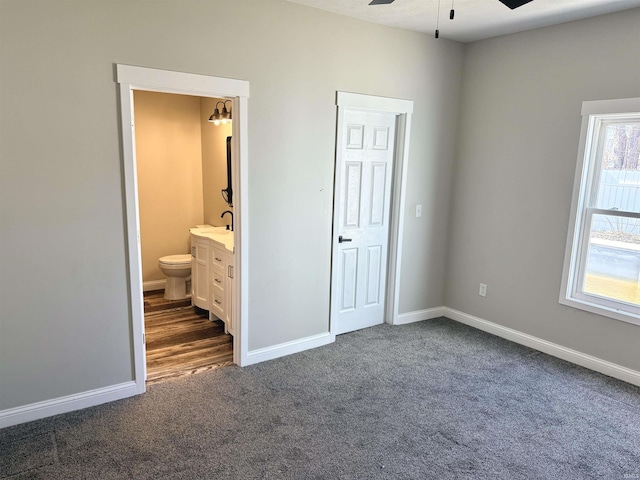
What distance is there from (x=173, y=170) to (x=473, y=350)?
3.86 m

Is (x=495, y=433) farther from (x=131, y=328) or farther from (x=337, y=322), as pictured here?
(x=131, y=328)

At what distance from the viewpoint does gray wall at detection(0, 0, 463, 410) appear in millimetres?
2404

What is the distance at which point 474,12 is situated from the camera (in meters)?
3.24

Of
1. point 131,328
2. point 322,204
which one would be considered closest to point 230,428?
point 131,328

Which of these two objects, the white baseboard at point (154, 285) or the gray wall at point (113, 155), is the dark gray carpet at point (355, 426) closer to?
the gray wall at point (113, 155)

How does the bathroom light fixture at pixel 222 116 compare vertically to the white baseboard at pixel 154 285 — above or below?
above

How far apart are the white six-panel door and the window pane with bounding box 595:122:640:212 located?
1697 millimetres

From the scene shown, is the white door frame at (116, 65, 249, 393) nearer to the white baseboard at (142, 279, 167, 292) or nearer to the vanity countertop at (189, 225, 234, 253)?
the vanity countertop at (189, 225, 234, 253)

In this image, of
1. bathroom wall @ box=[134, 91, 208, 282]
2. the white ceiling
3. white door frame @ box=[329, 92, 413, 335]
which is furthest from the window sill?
bathroom wall @ box=[134, 91, 208, 282]

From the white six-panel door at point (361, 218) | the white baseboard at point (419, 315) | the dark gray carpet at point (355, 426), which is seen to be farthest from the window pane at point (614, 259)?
the white six-panel door at point (361, 218)

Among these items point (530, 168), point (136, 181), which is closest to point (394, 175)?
point (530, 168)

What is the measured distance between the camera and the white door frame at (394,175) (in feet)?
11.8

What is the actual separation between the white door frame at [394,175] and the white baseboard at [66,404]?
172 cm

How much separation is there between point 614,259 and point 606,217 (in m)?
0.33
